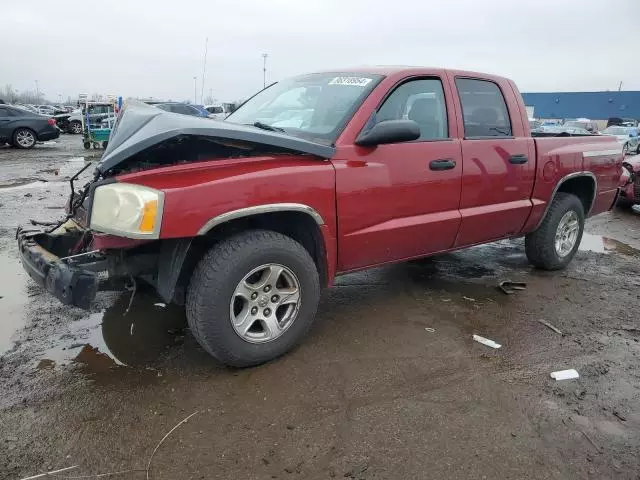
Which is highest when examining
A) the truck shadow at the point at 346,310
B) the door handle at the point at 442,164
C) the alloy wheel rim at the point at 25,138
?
the door handle at the point at 442,164

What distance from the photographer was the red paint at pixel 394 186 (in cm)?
263

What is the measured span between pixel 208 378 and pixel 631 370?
106 inches

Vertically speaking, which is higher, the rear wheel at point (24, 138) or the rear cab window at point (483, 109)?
the rear cab window at point (483, 109)

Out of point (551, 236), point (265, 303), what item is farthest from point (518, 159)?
point (265, 303)

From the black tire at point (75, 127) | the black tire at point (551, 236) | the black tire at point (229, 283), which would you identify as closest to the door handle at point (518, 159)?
the black tire at point (551, 236)

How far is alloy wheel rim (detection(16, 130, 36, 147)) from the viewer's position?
56.2 ft

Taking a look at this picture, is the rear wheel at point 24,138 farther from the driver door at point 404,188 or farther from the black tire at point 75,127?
the driver door at point 404,188

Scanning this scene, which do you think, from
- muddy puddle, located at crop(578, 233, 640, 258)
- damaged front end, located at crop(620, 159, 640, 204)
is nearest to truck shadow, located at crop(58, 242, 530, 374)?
muddy puddle, located at crop(578, 233, 640, 258)

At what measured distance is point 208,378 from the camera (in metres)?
2.87

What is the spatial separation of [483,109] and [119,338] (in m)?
3.35

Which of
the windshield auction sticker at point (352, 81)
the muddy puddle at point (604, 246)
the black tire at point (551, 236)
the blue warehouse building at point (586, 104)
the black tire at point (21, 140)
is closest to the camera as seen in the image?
the windshield auction sticker at point (352, 81)

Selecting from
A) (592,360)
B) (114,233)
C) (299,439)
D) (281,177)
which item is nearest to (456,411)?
(299,439)

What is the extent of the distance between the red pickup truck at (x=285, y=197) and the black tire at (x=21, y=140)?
53.4 ft

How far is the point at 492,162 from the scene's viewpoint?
3.95 meters
